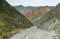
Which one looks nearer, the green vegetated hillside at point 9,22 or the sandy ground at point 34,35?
the sandy ground at point 34,35

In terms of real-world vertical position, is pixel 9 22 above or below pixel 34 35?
above

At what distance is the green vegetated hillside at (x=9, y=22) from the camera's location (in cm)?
1454

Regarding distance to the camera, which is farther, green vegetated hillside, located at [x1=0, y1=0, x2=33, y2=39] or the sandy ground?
green vegetated hillside, located at [x1=0, y1=0, x2=33, y2=39]

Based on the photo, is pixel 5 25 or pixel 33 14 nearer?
pixel 5 25

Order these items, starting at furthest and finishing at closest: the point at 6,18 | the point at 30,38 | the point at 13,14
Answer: the point at 13,14, the point at 6,18, the point at 30,38

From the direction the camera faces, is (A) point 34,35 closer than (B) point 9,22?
Yes

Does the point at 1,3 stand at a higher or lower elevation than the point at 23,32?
higher

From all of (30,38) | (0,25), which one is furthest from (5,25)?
(30,38)

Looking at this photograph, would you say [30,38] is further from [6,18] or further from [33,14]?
[33,14]

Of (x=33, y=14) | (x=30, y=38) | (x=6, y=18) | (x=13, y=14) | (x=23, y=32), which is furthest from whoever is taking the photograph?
(x=33, y=14)

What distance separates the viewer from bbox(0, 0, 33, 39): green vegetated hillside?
1454cm

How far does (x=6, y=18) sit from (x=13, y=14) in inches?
65.3

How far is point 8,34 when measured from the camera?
13898mm

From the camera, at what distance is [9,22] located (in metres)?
16.1
